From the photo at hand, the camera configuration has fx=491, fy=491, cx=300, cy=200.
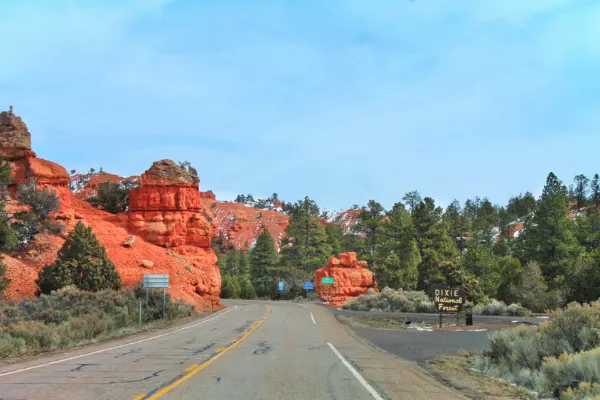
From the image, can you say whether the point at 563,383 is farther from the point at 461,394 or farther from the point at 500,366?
the point at 500,366

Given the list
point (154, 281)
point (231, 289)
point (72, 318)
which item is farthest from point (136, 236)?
point (231, 289)

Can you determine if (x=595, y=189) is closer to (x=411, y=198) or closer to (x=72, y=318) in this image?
(x=411, y=198)

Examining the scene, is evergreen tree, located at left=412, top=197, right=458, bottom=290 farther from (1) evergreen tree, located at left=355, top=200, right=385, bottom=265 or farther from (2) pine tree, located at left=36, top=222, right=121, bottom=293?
(2) pine tree, located at left=36, top=222, right=121, bottom=293

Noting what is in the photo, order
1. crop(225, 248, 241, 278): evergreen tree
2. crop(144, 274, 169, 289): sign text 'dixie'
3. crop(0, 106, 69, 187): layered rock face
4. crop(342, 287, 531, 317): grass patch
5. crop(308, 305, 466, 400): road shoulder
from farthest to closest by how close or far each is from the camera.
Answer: crop(225, 248, 241, 278): evergreen tree, crop(0, 106, 69, 187): layered rock face, crop(342, 287, 531, 317): grass patch, crop(144, 274, 169, 289): sign text 'dixie', crop(308, 305, 466, 400): road shoulder

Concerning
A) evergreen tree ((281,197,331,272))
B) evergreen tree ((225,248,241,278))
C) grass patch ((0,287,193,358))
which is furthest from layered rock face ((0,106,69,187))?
evergreen tree ((225,248,241,278))

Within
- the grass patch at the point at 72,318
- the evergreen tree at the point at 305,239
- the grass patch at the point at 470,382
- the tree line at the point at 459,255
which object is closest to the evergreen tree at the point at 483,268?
the tree line at the point at 459,255

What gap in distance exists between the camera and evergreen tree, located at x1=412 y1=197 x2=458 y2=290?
56.8 metres

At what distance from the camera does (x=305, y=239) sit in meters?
85.1

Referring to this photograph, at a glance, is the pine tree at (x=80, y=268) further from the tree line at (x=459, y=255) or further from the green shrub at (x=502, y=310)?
the tree line at (x=459, y=255)

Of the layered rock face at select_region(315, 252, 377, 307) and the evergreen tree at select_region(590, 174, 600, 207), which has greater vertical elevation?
the evergreen tree at select_region(590, 174, 600, 207)

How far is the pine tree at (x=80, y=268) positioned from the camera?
98.3ft

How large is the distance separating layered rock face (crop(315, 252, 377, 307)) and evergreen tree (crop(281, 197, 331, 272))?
18.6 metres

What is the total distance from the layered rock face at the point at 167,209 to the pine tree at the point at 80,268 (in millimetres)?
17531

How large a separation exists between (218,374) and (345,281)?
52884mm
